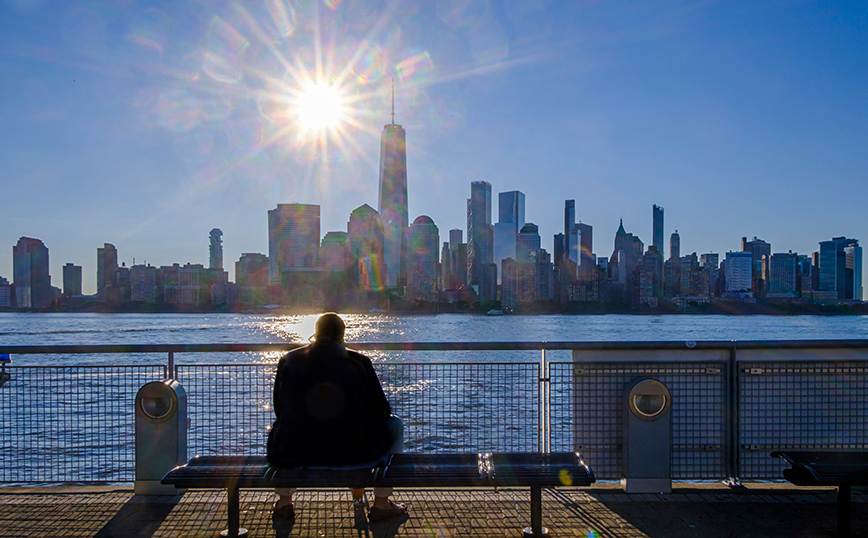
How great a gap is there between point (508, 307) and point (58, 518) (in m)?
133

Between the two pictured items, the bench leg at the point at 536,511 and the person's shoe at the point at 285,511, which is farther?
the person's shoe at the point at 285,511

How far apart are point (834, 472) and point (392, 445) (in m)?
2.87

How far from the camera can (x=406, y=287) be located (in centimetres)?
14412

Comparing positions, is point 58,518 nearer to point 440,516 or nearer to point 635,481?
point 440,516

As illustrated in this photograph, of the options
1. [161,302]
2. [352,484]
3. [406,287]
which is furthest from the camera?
[406,287]

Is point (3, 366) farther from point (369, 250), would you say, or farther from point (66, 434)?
point (369, 250)

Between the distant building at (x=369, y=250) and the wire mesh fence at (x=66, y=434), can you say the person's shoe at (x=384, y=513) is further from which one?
the distant building at (x=369, y=250)

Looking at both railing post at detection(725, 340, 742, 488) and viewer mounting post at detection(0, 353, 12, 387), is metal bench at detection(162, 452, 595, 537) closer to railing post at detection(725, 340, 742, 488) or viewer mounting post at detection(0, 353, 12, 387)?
railing post at detection(725, 340, 742, 488)

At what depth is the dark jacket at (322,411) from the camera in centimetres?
418

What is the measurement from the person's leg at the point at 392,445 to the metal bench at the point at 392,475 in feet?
0.80

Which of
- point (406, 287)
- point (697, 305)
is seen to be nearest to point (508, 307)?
point (406, 287)

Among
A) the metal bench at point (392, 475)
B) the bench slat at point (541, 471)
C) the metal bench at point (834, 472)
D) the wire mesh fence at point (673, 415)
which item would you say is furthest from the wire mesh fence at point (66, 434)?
the metal bench at point (834, 472)

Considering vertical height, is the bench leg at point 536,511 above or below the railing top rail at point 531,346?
below

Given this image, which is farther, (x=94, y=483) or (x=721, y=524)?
(x=94, y=483)
